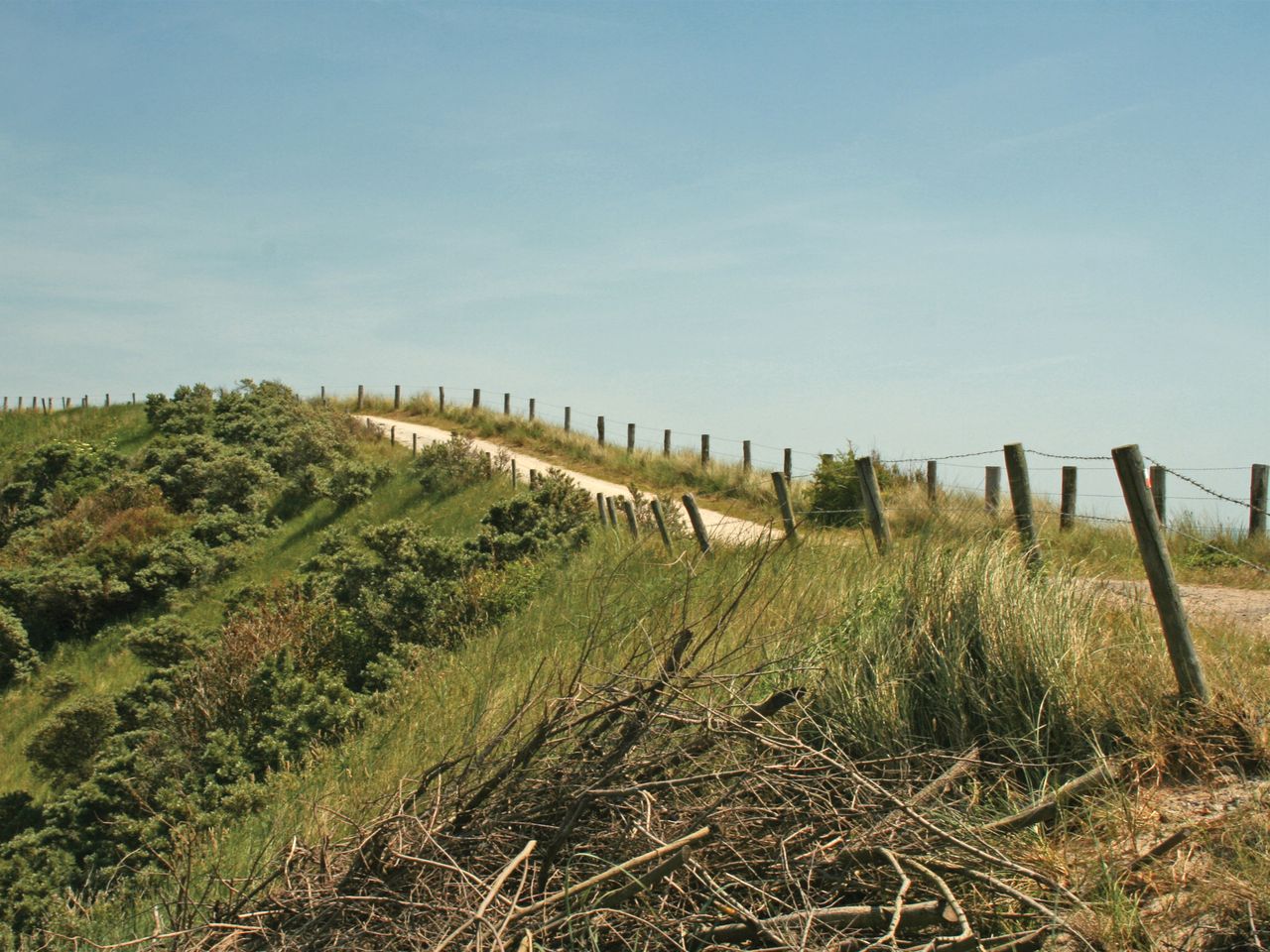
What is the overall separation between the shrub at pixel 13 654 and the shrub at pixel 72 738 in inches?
338

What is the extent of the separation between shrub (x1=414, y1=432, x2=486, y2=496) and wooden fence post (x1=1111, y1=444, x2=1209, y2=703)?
2383 centimetres

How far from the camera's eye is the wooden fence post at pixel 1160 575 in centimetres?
491

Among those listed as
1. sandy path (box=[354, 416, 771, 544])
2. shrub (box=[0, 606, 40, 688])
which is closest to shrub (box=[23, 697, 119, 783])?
shrub (box=[0, 606, 40, 688])

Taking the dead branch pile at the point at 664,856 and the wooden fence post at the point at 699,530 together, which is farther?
the wooden fence post at the point at 699,530

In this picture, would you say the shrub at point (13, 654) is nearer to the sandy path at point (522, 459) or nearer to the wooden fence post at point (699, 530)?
the sandy path at point (522, 459)

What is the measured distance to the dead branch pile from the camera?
341 centimetres

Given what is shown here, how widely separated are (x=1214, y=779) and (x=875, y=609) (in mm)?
1909

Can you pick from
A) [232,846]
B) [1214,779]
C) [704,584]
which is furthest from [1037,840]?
[232,846]

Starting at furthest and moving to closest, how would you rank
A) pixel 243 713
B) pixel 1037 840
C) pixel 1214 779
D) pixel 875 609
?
pixel 243 713
pixel 875 609
pixel 1214 779
pixel 1037 840

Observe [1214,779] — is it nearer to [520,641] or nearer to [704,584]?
[704,584]

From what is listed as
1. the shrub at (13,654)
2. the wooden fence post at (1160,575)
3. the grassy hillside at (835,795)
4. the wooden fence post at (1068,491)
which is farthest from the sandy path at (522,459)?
the shrub at (13,654)

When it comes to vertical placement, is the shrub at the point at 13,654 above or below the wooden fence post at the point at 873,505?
below

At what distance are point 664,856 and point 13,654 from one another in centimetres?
2578

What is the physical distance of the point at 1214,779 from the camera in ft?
14.8
